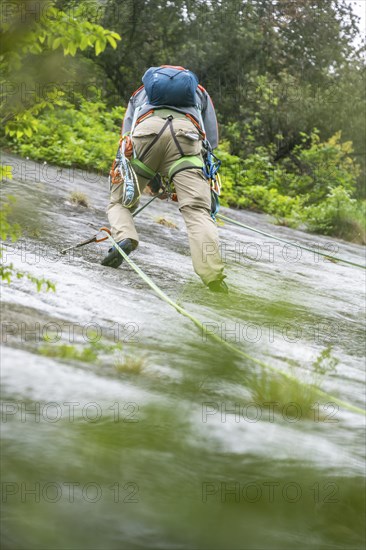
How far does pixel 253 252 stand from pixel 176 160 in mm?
2202

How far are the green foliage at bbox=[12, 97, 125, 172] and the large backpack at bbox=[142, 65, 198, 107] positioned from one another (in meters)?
6.07

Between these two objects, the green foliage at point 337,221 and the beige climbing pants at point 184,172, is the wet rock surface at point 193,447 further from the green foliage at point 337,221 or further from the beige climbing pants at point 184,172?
the green foliage at point 337,221

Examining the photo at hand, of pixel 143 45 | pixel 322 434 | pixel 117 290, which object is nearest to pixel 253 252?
pixel 117 290

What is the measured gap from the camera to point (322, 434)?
1.30 m

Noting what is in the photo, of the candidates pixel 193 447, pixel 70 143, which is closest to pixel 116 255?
pixel 193 447

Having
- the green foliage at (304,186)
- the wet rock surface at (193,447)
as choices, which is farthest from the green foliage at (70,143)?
the wet rock surface at (193,447)

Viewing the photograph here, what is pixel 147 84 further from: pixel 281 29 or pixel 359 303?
pixel 281 29

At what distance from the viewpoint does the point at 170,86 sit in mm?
5098

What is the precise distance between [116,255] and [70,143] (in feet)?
25.3

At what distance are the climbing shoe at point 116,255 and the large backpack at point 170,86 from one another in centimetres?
101

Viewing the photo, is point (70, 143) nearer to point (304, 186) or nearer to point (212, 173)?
point (304, 186)

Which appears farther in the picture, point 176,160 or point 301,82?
point 301,82

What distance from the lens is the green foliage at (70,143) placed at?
39.3 ft

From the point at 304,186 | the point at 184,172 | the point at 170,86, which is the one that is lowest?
the point at 304,186
